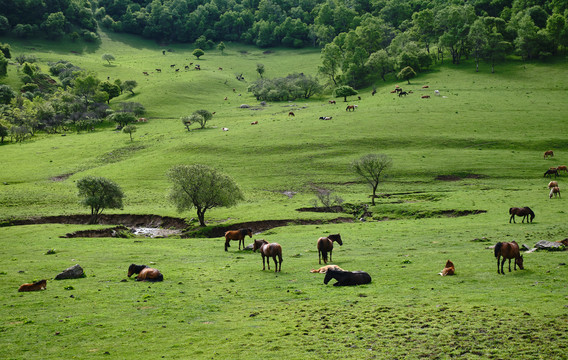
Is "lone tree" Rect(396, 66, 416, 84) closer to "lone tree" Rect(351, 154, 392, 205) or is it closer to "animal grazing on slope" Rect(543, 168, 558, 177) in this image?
"animal grazing on slope" Rect(543, 168, 558, 177)

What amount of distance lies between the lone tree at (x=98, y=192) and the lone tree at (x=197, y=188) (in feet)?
25.9

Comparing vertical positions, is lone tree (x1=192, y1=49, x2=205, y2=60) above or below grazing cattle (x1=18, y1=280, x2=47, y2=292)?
above

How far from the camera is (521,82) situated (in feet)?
341

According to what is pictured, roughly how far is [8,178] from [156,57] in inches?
4672

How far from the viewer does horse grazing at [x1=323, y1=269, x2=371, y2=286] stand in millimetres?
20391

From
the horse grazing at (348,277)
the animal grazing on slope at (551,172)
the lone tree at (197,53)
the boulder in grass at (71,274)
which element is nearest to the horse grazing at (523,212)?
the horse grazing at (348,277)

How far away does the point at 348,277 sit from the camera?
67.2 feet

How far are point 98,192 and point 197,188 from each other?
12098mm

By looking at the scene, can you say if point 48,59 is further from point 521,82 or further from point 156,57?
point 521,82

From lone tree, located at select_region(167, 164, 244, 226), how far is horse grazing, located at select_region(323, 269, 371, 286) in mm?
27075

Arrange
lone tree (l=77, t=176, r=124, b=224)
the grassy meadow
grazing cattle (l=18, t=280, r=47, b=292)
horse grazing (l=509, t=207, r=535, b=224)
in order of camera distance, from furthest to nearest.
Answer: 1. lone tree (l=77, t=176, r=124, b=224)
2. horse grazing (l=509, t=207, r=535, b=224)
3. grazing cattle (l=18, t=280, r=47, b=292)
4. the grassy meadow

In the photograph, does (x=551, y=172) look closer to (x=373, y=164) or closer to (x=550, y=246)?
(x=373, y=164)

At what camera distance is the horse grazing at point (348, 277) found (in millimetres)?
20391

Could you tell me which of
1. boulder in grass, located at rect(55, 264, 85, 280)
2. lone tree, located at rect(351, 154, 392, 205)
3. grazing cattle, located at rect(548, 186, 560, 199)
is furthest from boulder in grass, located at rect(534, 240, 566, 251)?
lone tree, located at rect(351, 154, 392, 205)
